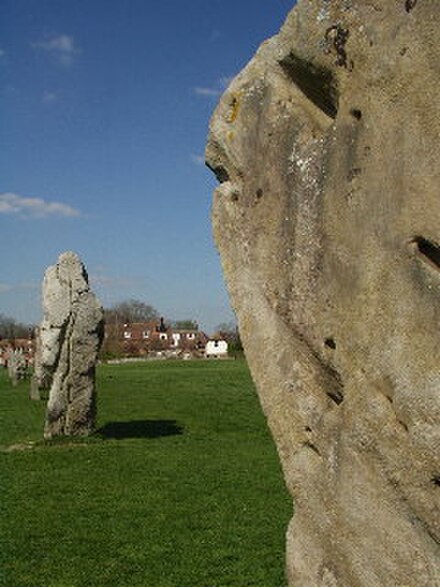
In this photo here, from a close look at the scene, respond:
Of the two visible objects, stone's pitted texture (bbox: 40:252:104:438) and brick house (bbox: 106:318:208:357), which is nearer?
stone's pitted texture (bbox: 40:252:104:438)

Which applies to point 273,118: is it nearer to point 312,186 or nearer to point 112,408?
point 312,186

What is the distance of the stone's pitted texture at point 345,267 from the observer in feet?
11.3

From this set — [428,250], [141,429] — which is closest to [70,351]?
[141,429]

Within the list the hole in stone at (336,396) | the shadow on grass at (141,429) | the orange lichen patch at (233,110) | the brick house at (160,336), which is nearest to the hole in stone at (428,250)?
the hole in stone at (336,396)

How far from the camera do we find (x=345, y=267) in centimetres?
387

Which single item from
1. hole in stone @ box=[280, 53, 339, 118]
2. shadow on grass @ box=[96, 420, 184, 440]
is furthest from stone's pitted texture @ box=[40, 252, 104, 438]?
hole in stone @ box=[280, 53, 339, 118]

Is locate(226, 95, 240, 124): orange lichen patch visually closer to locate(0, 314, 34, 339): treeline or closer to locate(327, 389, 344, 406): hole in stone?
locate(327, 389, 344, 406): hole in stone

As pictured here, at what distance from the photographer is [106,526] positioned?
30.7 ft

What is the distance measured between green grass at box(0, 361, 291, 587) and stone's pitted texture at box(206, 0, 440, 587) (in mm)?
3449

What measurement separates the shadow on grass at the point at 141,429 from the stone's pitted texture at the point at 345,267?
12.6 m

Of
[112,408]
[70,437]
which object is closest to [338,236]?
[70,437]

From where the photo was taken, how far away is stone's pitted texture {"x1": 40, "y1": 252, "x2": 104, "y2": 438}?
16.4 meters

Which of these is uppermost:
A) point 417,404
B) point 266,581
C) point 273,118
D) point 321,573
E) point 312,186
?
point 273,118

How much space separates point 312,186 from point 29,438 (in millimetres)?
13860
